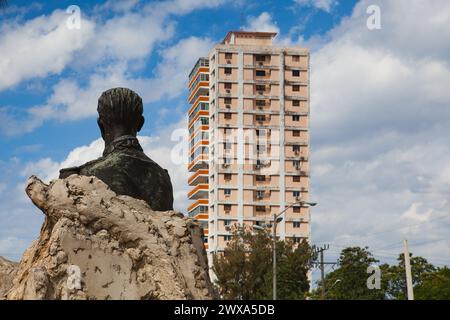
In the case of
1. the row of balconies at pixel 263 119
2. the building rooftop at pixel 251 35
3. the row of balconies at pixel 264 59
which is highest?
the building rooftop at pixel 251 35

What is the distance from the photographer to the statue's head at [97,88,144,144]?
870cm

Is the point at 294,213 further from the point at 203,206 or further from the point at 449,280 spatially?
the point at 449,280

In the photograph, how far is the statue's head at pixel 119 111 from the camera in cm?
870

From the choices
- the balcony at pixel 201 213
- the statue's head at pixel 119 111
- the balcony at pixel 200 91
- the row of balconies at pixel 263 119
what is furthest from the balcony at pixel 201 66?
the statue's head at pixel 119 111

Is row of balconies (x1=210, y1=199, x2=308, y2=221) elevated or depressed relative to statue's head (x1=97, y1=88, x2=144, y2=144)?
elevated

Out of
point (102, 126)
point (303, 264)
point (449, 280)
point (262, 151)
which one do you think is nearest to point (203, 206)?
point (262, 151)

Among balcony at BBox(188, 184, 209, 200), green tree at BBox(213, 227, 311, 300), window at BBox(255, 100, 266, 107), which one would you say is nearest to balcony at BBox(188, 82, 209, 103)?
window at BBox(255, 100, 266, 107)

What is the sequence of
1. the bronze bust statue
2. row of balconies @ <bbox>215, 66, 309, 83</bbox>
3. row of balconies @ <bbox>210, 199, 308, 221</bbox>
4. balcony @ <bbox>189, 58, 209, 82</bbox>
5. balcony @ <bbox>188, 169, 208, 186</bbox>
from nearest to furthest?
the bronze bust statue
row of balconies @ <bbox>210, 199, 308, 221</bbox>
row of balconies @ <bbox>215, 66, 309, 83</bbox>
balcony @ <bbox>188, 169, 208, 186</bbox>
balcony @ <bbox>189, 58, 209, 82</bbox>

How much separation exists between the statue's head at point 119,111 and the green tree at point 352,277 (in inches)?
1426

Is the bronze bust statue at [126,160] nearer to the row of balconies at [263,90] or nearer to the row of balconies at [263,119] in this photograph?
the row of balconies at [263,119]

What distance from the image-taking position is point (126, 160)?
827 cm

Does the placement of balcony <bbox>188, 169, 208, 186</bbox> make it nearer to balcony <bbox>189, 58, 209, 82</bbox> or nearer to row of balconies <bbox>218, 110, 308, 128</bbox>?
row of balconies <bbox>218, 110, 308, 128</bbox>

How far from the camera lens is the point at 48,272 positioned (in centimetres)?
593

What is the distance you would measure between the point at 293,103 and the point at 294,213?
34.9ft
